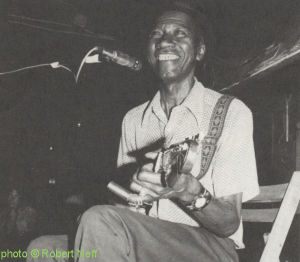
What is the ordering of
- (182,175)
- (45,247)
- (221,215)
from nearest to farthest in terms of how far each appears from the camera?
(182,175) < (221,215) < (45,247)

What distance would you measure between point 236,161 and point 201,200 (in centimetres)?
47

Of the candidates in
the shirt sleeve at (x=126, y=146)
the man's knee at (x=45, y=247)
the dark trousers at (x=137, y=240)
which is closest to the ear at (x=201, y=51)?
the shirt sleeve at (x=126, y=146)

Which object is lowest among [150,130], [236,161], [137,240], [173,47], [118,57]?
[137,240]

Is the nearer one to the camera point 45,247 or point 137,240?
point 137,240

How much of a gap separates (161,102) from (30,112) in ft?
10.3

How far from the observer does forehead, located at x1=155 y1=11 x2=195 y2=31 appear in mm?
2658

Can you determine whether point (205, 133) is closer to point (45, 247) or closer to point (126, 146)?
point (126, 146)

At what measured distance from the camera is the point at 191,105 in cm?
240

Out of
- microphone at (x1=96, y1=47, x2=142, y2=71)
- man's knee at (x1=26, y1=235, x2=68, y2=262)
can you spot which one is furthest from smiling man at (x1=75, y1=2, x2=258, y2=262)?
man's knee at (x1=26, y1=235, x2=68, y2=262)

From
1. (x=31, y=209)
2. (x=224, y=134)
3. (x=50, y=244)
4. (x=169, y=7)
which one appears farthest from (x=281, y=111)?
(x=50, y=244)

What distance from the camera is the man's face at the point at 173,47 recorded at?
2.53 meters

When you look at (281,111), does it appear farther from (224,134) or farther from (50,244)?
(50,244)

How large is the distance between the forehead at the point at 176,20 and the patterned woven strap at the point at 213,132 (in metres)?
0.66

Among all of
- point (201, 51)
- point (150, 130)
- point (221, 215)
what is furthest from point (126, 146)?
point (221, 215)
